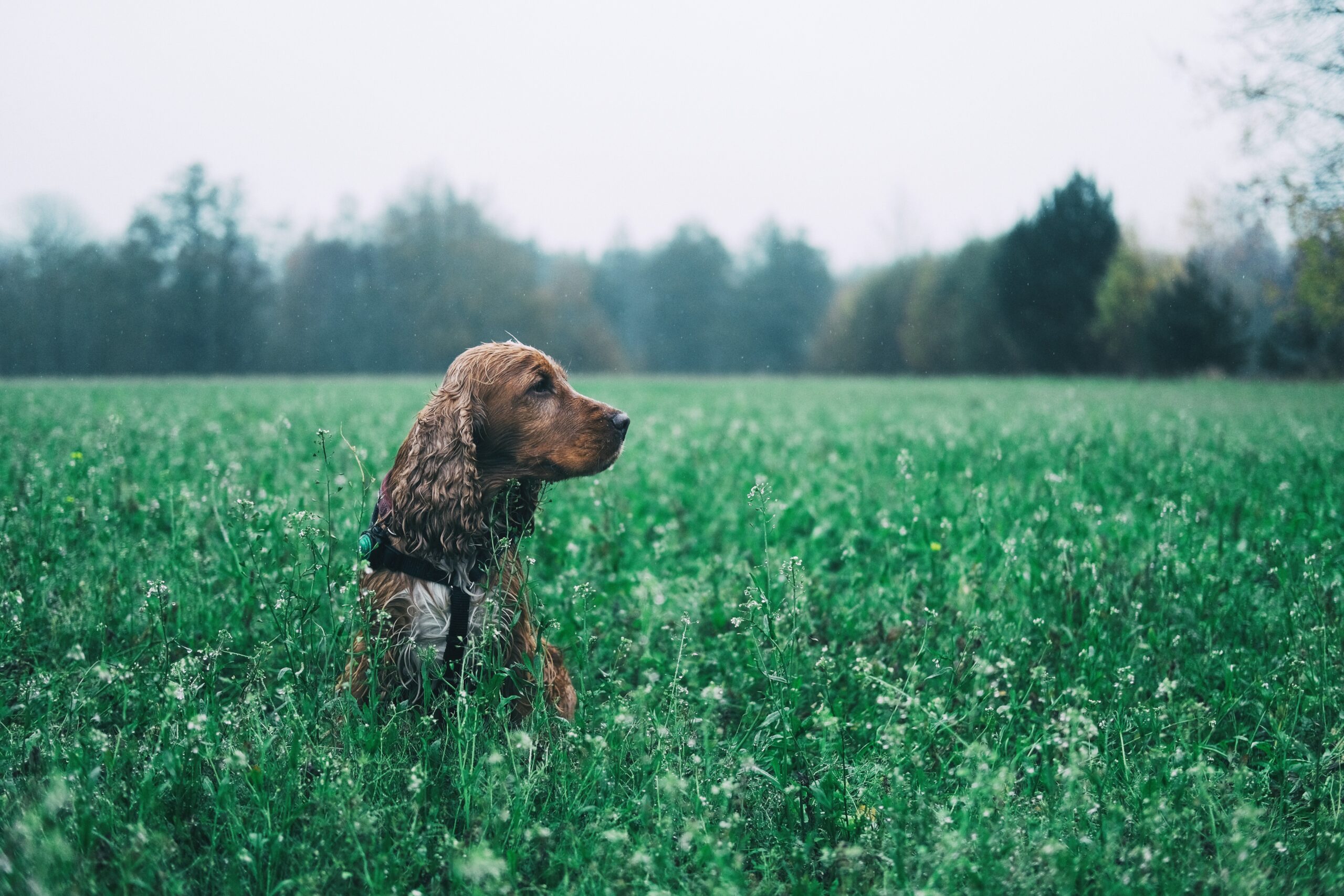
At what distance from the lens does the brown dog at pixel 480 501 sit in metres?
2.79

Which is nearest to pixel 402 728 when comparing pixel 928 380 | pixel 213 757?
pixel 213 757

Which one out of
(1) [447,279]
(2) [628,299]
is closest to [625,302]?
(2) [628,299]

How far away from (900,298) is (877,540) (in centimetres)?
4935

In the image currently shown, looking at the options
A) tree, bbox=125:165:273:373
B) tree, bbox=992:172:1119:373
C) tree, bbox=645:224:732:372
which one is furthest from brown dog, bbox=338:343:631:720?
tree, bbox=645:224:732:372

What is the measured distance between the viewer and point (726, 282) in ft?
211

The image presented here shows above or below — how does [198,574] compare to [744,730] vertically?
above

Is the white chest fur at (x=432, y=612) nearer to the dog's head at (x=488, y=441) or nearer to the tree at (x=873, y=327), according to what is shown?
the dog's head at (x=488, y=441)

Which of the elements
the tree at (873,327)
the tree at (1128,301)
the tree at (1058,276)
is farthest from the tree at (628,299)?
the tree at (1128,301)

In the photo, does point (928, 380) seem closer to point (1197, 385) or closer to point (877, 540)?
point (1197, 385)

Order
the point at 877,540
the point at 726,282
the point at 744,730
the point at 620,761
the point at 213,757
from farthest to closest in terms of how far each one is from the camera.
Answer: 1. the point at 726,282
2. the point at 877,540
3. the point at 744,730
4. the point at 620,761
5. the point at 213,757

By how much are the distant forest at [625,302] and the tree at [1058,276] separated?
97 millimetres

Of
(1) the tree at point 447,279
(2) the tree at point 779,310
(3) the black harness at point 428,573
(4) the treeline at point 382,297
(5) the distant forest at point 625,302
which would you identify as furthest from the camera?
(2) the tree at point 779,310

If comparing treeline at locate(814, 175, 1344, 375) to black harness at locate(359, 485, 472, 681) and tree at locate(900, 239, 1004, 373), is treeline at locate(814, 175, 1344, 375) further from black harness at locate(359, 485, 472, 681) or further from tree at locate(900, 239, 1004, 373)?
black harness at locate(359, 485, 472, 681)

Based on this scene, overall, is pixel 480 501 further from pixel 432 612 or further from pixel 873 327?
pixel 873 327
